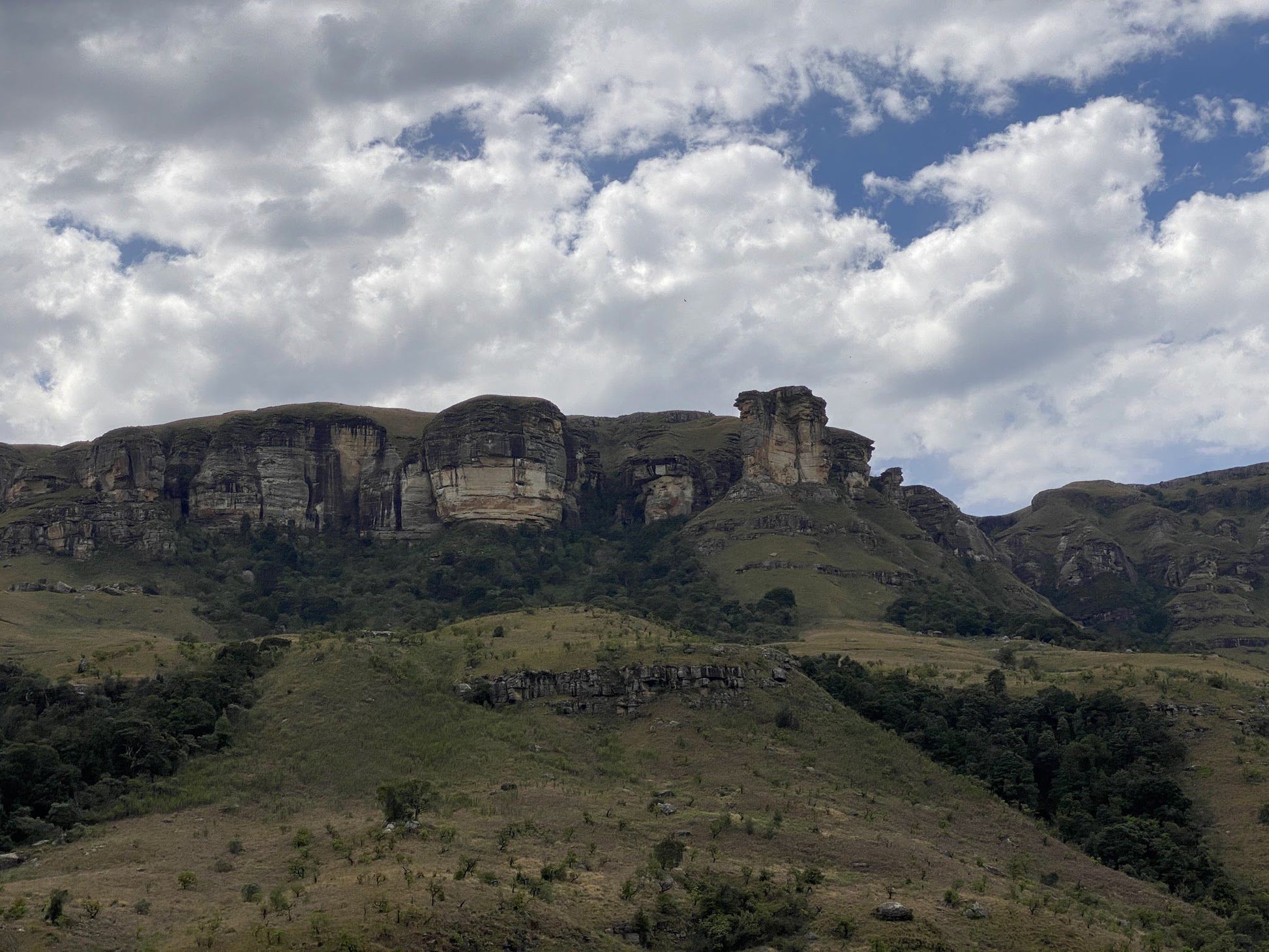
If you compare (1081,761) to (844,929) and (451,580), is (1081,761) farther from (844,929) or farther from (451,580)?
(451,580)

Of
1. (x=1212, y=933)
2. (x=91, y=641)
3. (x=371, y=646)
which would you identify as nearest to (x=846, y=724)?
(x=1212, y=933)

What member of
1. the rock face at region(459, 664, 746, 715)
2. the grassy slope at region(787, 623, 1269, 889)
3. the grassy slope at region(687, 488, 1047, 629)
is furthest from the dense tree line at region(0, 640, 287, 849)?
the grassy slope at region(687, 488, 1047, 629)

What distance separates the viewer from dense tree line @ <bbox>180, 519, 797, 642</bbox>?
136 metres

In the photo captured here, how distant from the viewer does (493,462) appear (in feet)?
556

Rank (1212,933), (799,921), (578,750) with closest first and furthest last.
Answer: (799,921) < (1212,933) < (578,750)

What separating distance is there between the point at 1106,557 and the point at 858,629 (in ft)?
277

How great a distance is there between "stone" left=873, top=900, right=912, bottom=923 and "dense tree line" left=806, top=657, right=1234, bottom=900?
69.7 feet

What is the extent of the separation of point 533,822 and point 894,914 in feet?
58.4

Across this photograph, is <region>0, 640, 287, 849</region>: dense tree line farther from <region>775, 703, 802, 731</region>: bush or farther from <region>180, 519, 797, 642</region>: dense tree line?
<region>180, 519, 797, 642</region>: dense tree line

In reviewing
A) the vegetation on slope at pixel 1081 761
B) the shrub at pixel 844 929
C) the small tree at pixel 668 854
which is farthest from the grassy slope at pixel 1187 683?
the small tree at pixel 668 854

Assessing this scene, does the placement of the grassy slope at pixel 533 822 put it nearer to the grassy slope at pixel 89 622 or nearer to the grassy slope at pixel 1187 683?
the grassy slope at pixel 1187 683

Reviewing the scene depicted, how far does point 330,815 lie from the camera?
208ft

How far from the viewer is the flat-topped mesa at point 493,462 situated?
553 feet

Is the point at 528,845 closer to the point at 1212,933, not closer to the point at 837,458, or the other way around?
the point at 1212,933
